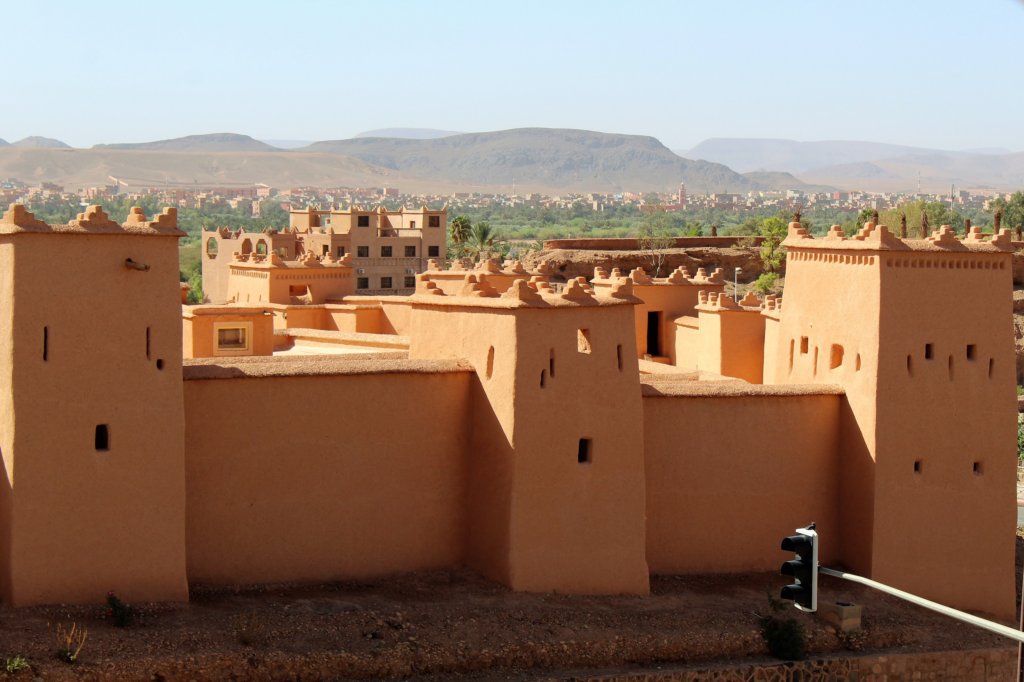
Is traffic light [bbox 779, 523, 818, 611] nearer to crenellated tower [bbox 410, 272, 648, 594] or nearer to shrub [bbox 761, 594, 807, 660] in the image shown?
shrub [bbox 761, 594, 807, 660]

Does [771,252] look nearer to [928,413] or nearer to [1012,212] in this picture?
[1012,212]

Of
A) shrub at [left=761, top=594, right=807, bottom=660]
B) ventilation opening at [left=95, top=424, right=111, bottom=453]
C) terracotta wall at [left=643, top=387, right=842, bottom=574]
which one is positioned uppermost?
ventilation opening at [left=95, top=424, right=111, bottom=453]

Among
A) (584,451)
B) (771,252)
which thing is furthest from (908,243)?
(771,252)

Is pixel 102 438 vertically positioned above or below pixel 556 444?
above

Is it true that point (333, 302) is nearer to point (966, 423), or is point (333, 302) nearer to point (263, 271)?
point (263, 271)

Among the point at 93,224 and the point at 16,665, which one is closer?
the point at 16,665

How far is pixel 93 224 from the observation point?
16078mm

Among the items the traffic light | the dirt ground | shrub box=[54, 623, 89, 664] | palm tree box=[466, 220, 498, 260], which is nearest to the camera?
the traffic light

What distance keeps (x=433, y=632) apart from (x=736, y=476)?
502cm

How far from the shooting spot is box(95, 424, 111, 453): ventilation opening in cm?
1608

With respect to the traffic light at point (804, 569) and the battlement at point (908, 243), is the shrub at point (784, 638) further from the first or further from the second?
the traffic light at point (804, 569)

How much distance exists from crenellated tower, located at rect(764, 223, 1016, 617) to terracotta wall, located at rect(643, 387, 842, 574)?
0.37m

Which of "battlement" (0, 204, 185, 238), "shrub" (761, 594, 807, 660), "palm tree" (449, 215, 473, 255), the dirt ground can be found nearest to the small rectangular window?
the dirt ground

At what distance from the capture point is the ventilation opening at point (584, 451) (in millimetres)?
18391
